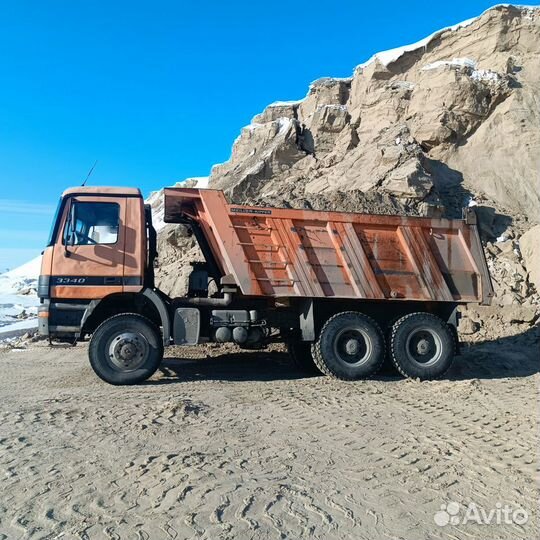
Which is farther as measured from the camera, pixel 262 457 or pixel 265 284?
pixel 265 284

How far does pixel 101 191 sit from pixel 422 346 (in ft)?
18.5

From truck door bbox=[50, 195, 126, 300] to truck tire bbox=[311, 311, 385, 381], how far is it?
326 cm

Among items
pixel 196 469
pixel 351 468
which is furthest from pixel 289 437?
pixel 196 469

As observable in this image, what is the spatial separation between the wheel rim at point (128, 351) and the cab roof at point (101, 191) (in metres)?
2.15

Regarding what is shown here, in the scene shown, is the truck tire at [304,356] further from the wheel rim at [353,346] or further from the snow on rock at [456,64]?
the snow on rock at [456,64]

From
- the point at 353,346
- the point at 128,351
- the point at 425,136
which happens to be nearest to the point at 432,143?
the point at 425,136

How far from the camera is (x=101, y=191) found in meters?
7.79

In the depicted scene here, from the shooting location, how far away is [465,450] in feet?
15.7

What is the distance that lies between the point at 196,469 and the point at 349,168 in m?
17.9

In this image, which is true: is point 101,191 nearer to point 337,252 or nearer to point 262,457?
point 337,252

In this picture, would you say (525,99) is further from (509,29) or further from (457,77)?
(509,29)

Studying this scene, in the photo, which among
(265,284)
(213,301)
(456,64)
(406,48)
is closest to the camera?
(265,284)

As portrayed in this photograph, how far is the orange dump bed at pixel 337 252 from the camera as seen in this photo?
311 inches

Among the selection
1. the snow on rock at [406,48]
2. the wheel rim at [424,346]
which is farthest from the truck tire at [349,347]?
the snow on rock at [406,48]
